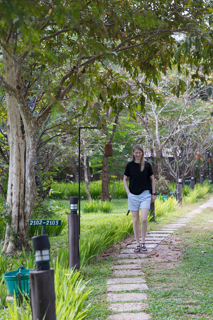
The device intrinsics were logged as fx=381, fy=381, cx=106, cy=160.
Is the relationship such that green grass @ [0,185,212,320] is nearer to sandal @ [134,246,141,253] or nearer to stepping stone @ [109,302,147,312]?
stepping stone @ [109,302,147,312]

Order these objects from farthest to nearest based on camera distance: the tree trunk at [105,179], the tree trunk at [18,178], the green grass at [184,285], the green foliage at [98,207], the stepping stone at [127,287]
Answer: the tree trunk at [105,179], the green foliage at [98,207], the tree trunk at [18,178], the stepping stone at [127,287], the green grass at [184,285]

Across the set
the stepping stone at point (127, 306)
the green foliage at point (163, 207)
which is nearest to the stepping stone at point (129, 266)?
the stepping stone at point (127, 306)

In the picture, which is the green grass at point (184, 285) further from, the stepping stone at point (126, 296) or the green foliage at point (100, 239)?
the green foliage at point (100, 239)

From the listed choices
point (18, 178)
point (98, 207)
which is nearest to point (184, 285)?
point (18, 178)

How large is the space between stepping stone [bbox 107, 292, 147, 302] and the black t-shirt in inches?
93.1

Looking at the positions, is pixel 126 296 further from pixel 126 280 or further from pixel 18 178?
pixel 18 178

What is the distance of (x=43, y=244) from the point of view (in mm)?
2271

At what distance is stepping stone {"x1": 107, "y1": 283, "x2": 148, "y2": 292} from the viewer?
4387 mm

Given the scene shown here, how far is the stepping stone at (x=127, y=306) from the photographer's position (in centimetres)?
373

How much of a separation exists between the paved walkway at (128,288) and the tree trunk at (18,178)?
5.49 ft

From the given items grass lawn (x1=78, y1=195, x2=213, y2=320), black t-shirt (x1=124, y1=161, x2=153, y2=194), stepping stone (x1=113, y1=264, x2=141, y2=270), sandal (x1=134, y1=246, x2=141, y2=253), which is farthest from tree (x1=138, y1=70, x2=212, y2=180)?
stepping stone (x1=113, y1=264, x2=141, y2=270)

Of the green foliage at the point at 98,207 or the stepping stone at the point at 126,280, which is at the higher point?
the green foliage at the point at 98,207

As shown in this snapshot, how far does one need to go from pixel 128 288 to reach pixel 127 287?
0.04 m

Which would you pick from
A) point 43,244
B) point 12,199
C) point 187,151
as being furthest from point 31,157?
point 187,151
